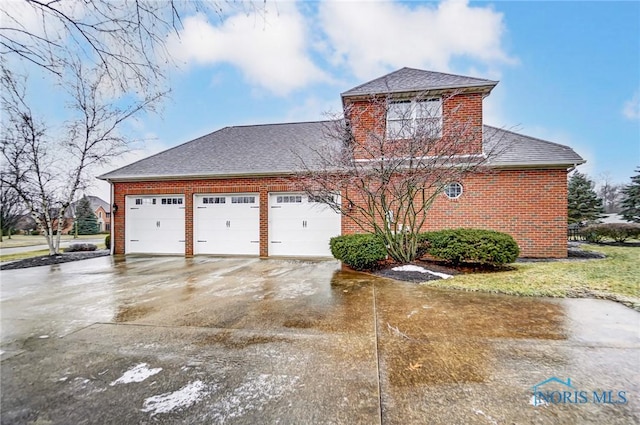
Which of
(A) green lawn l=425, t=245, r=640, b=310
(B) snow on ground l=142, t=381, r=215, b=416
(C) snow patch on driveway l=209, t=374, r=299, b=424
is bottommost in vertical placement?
(B) snow on ground l=142, t=381, r=215, b=416

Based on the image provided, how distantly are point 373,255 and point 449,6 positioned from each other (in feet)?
20.3

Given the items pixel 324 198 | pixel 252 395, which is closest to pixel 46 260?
pixel 324 198

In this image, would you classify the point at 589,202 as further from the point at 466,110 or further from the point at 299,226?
the point at 299,226

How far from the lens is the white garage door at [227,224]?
10.1 m

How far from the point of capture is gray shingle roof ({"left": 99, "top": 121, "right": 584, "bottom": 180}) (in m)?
8.53

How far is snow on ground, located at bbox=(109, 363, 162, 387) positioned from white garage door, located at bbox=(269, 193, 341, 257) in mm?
7306

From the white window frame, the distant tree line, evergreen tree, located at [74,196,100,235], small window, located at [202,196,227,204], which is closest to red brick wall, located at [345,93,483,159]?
the white window frame

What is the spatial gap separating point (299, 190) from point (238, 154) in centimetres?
357

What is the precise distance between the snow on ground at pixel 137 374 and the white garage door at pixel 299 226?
24.0 feet

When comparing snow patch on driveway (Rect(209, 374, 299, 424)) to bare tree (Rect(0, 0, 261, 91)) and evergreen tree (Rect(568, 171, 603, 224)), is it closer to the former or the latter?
bare tree (Rect(0, 0, 261, 91))

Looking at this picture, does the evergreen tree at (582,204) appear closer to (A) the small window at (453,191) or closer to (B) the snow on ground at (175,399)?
(A) the small window at (453,191)

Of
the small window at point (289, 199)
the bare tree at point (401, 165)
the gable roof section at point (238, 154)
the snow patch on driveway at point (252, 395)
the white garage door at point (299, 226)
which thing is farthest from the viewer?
the gable roof section at point (238, 154)

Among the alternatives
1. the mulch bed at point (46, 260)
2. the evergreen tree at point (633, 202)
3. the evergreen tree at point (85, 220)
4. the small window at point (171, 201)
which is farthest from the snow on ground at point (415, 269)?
the evergreen tree at point (85, 220)

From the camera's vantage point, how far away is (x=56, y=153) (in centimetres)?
1042
